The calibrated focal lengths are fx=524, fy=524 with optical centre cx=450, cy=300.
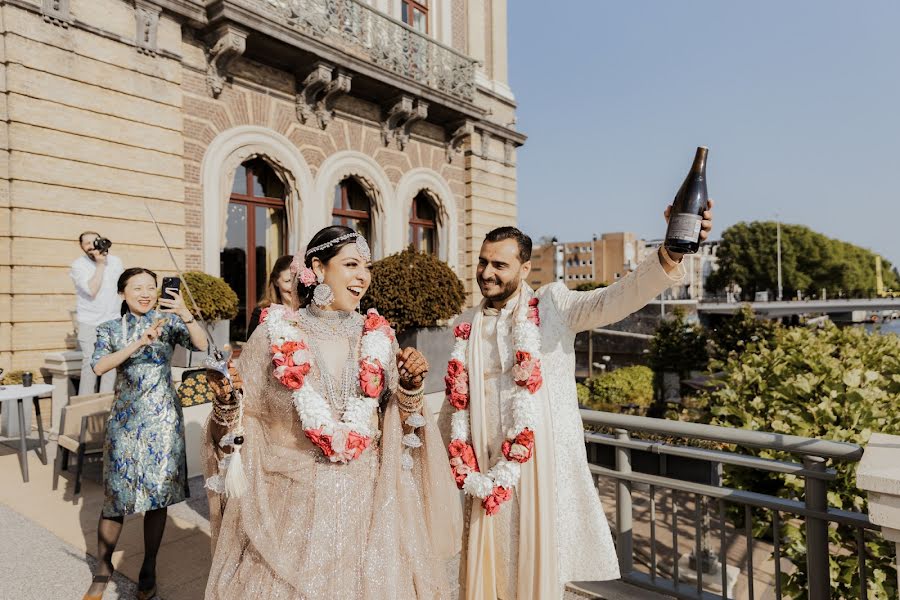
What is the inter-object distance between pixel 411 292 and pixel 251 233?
453cm

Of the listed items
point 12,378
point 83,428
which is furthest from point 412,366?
point 12,378

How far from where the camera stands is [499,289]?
105 inches

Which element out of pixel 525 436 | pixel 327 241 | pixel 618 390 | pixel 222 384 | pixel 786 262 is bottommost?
pixel 618 390

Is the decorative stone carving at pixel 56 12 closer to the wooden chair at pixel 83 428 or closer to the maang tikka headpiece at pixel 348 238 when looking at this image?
the wooden chair at pixel 83 428

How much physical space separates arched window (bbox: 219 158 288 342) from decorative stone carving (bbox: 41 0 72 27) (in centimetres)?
364

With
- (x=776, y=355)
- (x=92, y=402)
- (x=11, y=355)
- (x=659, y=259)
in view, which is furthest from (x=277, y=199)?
(x=659, y=259)

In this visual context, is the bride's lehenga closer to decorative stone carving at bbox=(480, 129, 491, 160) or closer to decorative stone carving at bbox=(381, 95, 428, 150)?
decorative stone carving at bbox=(381, 95, 428, 150)

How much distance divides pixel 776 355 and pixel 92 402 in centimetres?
667

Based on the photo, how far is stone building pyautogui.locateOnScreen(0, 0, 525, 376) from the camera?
737 cm

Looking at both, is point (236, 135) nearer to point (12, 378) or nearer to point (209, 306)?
point (209, 306)

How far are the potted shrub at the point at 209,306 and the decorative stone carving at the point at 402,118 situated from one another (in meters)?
6.29

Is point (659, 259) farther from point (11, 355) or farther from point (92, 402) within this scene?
point (11, 355)

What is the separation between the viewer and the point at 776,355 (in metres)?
5.11

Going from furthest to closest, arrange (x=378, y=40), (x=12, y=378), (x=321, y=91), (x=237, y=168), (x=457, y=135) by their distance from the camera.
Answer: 1. (x=457, y=135)
2. (x=378, y=40)
3. (x=321, y=91)
4. (x=237, y=168)
5. (x=12, y=378)
